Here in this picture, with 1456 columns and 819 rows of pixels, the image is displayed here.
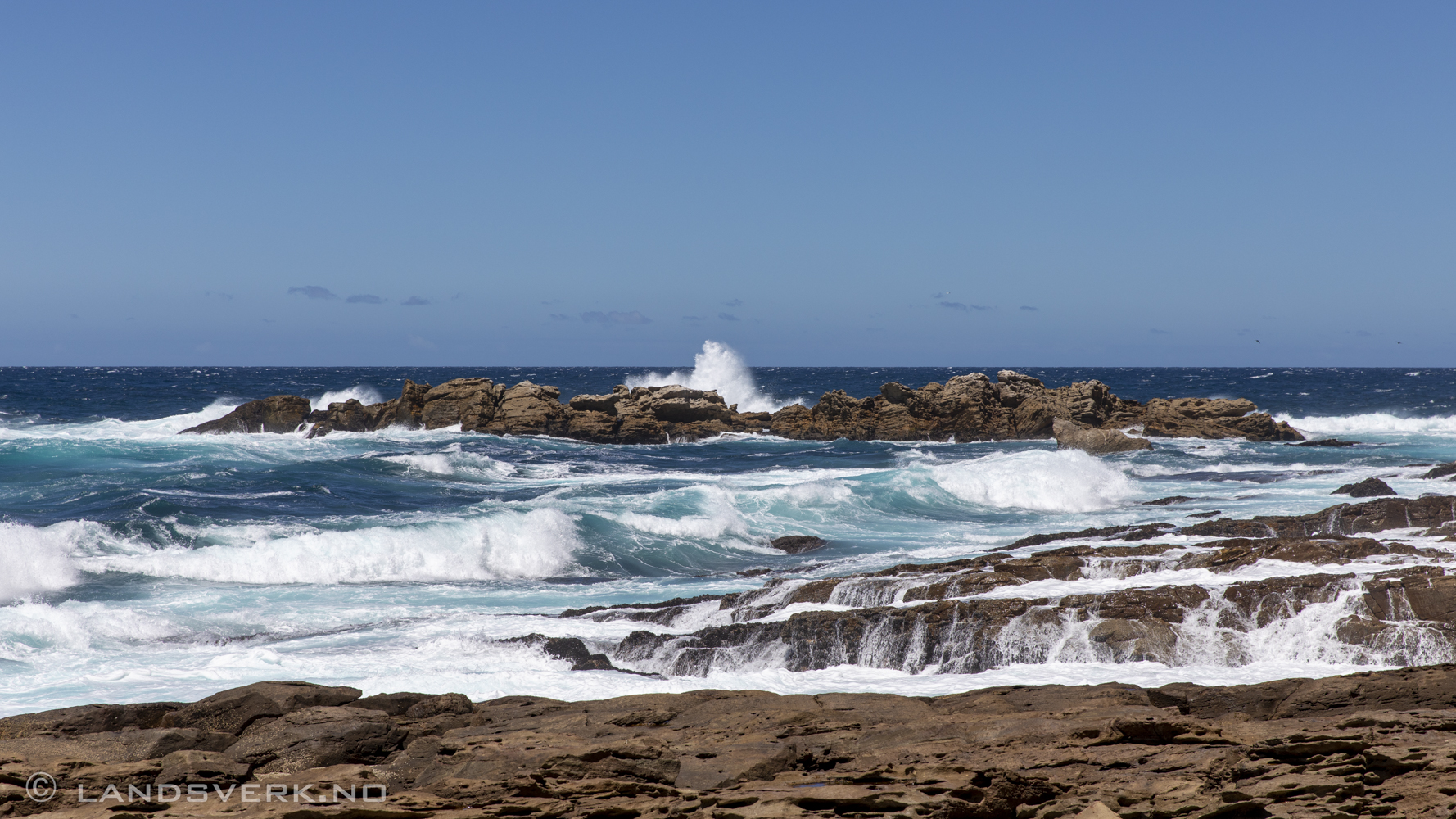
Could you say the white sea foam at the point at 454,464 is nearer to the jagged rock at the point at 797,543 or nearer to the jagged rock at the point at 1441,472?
the jagged rock at the point at 797,543

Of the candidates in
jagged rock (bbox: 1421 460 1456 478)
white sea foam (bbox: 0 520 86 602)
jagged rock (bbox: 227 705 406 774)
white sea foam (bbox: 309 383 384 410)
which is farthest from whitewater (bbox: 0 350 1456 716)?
white sea foam (bbox: 309 383 384 410)

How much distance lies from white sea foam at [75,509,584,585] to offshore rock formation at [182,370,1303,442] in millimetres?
21057

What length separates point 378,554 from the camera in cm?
1688

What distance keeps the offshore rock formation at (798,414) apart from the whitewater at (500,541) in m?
1.27

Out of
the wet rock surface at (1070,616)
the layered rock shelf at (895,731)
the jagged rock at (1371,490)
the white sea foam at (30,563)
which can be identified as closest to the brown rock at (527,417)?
the white sea foam at (30,563)

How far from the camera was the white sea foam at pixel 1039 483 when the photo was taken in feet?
77.9

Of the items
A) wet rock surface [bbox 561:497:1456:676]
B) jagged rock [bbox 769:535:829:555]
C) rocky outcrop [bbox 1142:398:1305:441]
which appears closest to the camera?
wet rock surface [bbox 561:497:1456:676]

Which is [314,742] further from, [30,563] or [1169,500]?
[1169,500]

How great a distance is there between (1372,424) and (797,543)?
143 ft

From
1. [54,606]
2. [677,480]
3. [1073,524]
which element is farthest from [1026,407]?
[54,606]

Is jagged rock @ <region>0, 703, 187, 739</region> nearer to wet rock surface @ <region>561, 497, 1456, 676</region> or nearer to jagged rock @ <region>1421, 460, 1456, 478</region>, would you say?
wet rock surface @ <region>561, 497, 1456, 676</region>

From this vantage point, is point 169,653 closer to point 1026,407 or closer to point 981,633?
point 981,633

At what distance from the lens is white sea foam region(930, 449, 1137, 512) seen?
23.7 metres

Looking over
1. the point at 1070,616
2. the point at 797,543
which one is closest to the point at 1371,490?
the point at 797,543
